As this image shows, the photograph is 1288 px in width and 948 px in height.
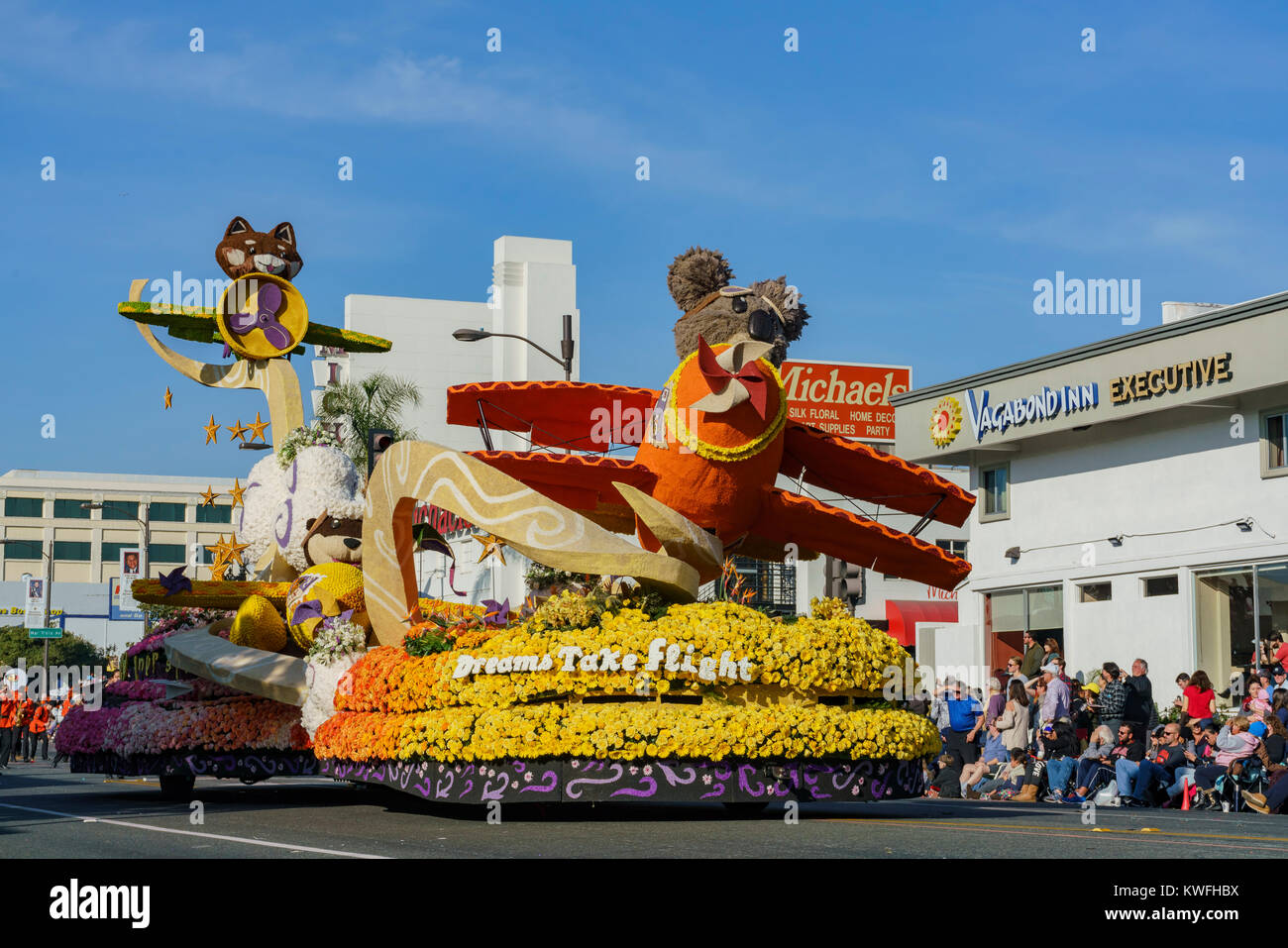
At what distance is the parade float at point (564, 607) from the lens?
13727mm

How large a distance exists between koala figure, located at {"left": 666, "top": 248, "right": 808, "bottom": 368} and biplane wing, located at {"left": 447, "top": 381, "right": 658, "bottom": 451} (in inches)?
46.1

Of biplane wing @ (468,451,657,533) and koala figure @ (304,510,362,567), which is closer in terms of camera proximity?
biplane wing @ (468,451,657,533)

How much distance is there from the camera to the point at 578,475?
17156 millimetres

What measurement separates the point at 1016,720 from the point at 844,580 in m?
3.97

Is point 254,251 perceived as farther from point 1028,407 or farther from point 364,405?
point 364,405

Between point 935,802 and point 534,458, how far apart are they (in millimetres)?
6274

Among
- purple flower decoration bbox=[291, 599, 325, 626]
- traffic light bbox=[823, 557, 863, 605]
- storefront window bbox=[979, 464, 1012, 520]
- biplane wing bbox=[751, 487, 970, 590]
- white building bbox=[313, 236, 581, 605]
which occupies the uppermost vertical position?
white building bbox=[313, 236, 581, 605]

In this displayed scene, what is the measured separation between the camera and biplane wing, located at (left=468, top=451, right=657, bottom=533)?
16656 mm

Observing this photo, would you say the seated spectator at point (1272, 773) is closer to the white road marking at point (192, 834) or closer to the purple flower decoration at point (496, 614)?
the purple flower decoration at point (496, 614)

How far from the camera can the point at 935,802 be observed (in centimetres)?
1811

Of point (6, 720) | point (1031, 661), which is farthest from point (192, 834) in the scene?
point (6, 720)

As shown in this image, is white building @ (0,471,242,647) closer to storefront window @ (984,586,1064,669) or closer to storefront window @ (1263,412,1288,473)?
storefront window @ (984,586,1064,669)

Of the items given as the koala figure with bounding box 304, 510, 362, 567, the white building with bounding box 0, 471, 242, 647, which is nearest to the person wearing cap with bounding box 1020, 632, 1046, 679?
the koala figure with bounding box 304, 510, 362, 567

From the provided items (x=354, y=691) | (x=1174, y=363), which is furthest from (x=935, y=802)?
(x=1174, y=363)
